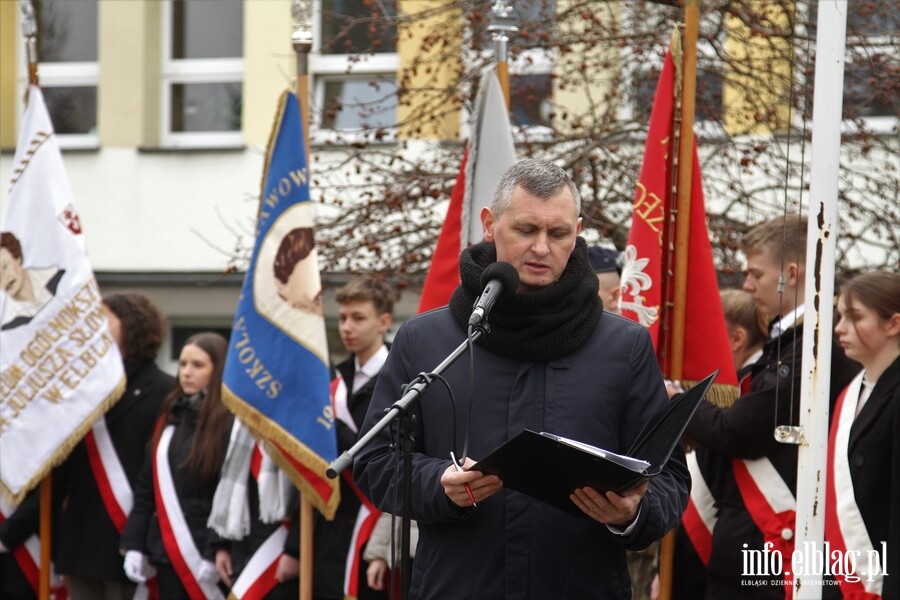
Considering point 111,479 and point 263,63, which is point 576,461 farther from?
point 263,63

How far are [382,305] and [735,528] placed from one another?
2038 mm

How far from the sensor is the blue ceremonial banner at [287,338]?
6.01m

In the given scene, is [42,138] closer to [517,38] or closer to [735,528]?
[517,38]

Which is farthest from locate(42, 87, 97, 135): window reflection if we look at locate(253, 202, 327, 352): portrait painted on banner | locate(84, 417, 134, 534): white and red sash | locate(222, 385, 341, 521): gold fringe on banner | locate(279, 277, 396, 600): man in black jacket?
locate(222, 385, 341, 521): gold fringe on banner

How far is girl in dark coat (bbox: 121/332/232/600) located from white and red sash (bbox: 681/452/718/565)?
7.87 ft

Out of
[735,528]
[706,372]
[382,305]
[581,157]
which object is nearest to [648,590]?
[735,528]

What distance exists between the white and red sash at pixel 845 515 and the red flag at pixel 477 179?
1.83 meters

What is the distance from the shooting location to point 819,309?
11.5 ft

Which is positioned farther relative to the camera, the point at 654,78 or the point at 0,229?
the point at 654,78

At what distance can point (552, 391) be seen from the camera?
3246 millimetres

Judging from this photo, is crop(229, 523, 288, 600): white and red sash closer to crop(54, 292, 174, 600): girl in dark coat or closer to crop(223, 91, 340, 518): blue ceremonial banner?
crop(223, 91, 340, 518): blue ceremonial banner

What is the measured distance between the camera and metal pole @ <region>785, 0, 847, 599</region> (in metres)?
3.49

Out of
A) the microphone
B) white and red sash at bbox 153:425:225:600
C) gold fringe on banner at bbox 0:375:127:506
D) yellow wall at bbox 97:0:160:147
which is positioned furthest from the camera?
yellow wall at bbox 97:0:160:147

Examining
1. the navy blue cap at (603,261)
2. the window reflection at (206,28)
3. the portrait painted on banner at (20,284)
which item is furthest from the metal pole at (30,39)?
the window reflection at (206,28)
